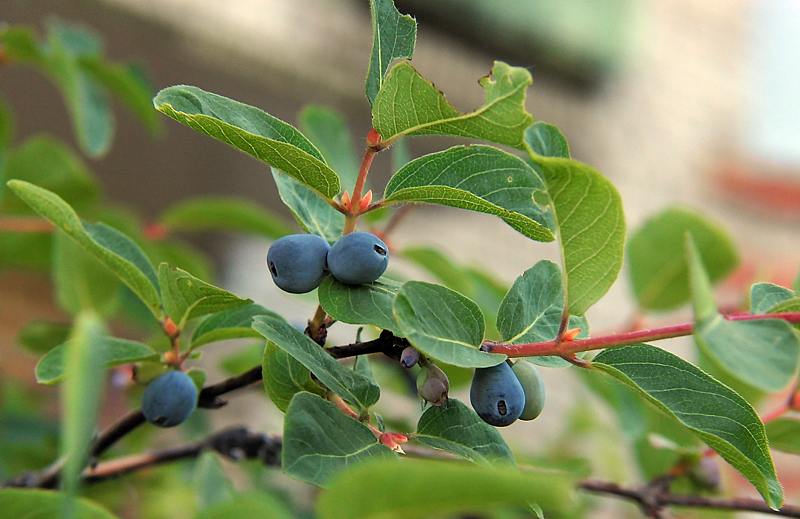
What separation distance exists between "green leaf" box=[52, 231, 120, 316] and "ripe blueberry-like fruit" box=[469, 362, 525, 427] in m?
0.47

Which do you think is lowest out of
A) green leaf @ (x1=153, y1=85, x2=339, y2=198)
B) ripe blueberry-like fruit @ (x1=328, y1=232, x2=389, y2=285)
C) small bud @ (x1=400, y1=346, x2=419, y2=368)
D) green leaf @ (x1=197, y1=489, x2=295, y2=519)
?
green leaf @ (x1=197, y1=489, x2=295, y2=519)

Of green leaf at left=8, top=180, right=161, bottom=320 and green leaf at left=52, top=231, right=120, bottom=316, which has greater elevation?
green leaf at left=8, top=180, right=161, bottom=320

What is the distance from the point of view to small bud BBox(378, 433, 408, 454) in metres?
0.44

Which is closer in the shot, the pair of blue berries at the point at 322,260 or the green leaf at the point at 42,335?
the pair of blue berries at the point at 322,260

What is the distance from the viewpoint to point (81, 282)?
2.72 feet

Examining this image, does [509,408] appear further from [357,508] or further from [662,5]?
[662,5]

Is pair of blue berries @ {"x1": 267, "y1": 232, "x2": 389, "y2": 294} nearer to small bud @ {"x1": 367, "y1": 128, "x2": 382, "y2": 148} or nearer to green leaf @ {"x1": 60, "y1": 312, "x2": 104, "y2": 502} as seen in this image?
small bud @ {"x1": 367, "y1": 128, "x2": 382, "y2": 148}

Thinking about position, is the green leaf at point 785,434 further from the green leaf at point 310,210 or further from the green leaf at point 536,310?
the green leaf at point 310,210

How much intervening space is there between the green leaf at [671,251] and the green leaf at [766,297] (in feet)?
1.48

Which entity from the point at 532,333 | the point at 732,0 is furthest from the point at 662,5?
the point at 532,333

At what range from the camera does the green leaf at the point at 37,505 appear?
39 cm

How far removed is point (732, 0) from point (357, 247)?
4.39 m

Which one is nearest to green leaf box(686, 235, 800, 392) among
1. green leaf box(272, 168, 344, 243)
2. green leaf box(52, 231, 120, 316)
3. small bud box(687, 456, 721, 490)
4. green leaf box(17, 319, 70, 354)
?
green leaf box(272, 168, 344, 243)

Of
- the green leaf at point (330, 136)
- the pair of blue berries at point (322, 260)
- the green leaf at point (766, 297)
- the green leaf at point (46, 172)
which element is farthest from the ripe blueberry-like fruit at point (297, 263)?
the green leaf at point (46, 172)
